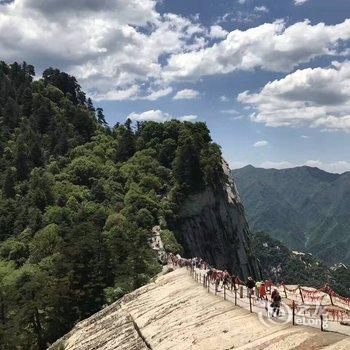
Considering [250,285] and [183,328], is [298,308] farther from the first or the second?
[183,328]

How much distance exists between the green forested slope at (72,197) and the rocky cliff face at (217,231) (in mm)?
2968

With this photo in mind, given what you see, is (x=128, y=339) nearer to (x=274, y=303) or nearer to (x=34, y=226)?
(x=274, y=303)

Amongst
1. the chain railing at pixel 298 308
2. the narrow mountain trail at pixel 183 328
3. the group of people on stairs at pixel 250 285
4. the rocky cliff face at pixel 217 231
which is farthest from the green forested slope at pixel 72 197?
the chain railing at pixel 298 308

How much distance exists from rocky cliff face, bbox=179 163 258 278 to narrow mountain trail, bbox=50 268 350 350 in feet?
164

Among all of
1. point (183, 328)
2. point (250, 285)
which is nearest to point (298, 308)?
point (250, 285)

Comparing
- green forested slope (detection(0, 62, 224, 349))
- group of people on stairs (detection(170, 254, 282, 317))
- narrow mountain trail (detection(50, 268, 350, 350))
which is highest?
green forested slope (detection(0, 62, 224, 349))

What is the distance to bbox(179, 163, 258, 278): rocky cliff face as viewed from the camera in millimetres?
95000

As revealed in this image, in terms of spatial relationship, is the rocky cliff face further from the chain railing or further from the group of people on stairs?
the chain railing

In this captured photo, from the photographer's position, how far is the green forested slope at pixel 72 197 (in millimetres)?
52969

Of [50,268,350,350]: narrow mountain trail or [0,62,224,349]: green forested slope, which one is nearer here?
[50,268,350,350]: narrow mountain trail

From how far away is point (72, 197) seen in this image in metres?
98.4

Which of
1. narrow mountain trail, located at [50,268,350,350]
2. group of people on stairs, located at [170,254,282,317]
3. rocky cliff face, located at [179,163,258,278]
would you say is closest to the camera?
narrow mountain trail, located at [50,268,350,350]

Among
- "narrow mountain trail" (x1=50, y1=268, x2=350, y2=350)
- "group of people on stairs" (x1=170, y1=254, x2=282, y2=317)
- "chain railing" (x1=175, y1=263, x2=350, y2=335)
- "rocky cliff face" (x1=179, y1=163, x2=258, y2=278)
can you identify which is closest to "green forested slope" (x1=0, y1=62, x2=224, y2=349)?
"rocky cliff face" (x1=179, y1=163, x2=258, y2=278)

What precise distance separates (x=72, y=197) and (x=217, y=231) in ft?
96.4
